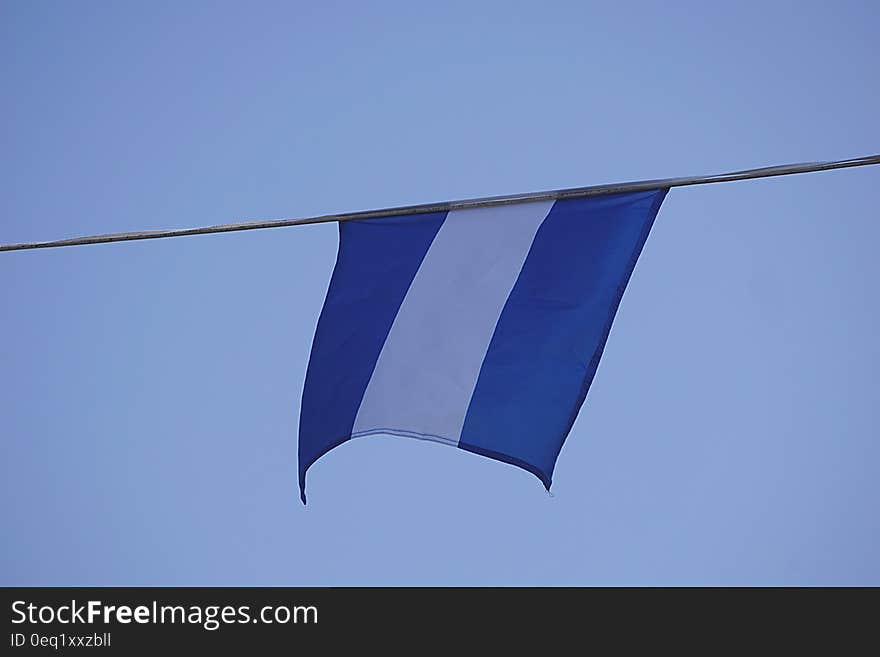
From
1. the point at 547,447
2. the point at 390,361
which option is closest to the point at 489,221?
the point at 390,361

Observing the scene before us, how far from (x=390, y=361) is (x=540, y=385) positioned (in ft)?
3.03

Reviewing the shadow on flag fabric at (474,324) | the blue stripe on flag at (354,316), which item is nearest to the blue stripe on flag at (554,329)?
the shadow on flag fabric at (474,324)

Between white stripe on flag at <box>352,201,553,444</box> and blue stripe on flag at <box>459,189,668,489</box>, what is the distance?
0.08m

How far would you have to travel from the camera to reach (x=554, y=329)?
17.8 ft

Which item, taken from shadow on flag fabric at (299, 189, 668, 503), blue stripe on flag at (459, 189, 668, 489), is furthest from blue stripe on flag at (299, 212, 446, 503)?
blue stripe on flag at (459, 189, 668, 489)

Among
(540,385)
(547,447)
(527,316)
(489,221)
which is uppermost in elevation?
(489,221)

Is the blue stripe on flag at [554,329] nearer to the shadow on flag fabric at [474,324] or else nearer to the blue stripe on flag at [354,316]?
the shadow on flag fabric at [474,324]

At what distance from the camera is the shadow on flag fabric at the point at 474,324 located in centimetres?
530

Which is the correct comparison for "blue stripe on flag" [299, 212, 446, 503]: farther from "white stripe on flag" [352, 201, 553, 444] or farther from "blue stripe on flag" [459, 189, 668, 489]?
"blue stripe on flag" [459, 189, 668, 489]

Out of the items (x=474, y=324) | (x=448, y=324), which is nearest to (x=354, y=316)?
(x=448, y=324)

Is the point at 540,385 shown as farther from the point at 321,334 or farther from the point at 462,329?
the point at 321,334

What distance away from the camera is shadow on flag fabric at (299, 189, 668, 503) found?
530 cm

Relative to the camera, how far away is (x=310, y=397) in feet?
19.9

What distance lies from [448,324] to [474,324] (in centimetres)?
16
